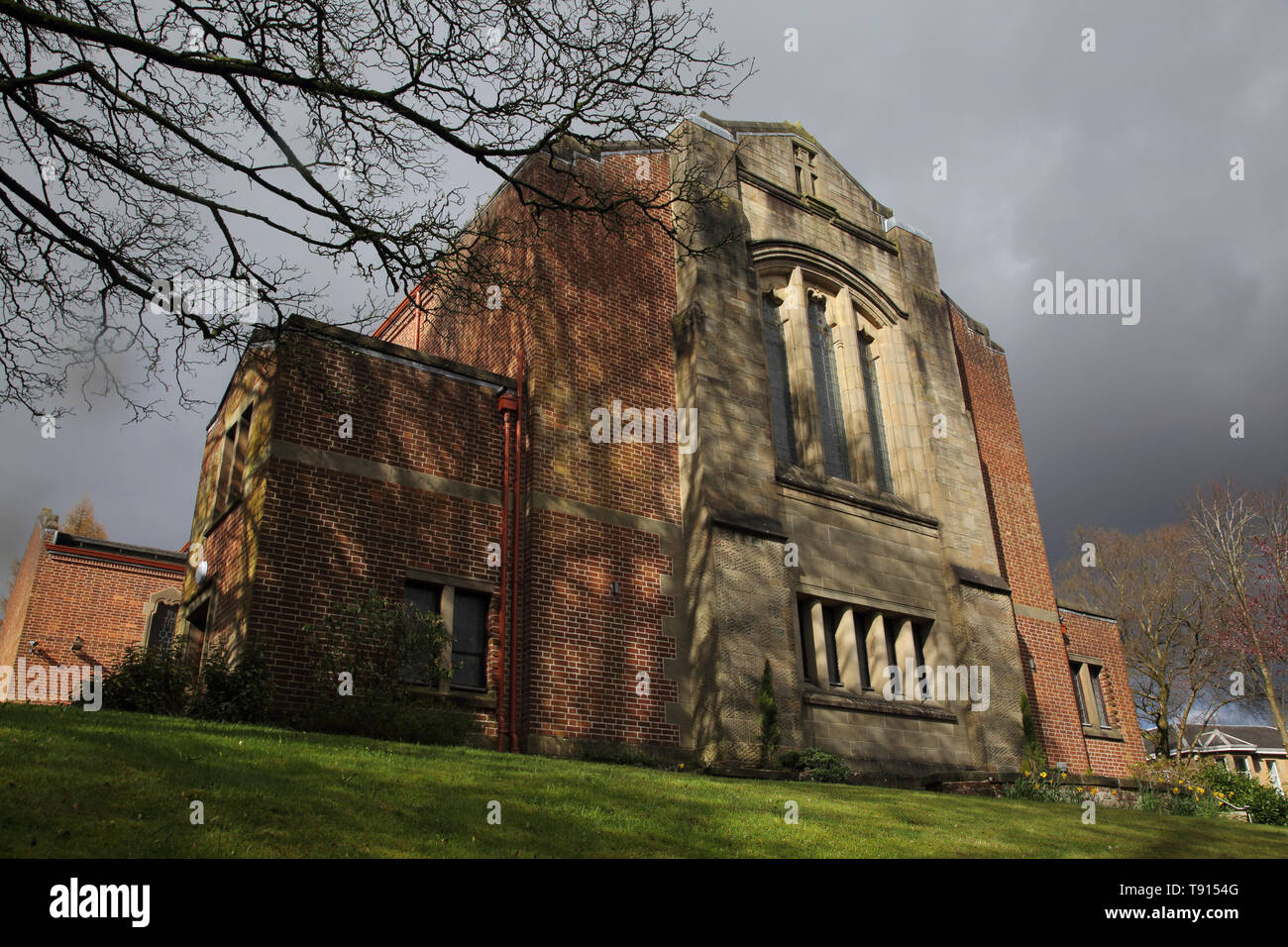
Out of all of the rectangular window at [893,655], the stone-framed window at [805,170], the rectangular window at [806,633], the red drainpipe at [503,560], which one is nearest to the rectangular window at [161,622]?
the red drainpipe at [503,560]

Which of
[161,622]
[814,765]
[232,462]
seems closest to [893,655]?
[814,765]

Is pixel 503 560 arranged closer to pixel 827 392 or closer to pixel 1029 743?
pixel 827 392

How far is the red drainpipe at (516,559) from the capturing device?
12151 mm

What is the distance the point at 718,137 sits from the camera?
59.3ft

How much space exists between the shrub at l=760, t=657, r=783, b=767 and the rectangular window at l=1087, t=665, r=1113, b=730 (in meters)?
11.2

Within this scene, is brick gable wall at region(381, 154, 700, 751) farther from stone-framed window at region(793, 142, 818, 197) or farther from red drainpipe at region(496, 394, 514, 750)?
stone-framed window at region(793, 142, 818, 197)

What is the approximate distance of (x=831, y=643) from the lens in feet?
51.6

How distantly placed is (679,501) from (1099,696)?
12.5 metres

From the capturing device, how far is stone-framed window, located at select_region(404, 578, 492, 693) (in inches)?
486

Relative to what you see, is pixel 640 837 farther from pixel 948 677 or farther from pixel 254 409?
pixel 948 677

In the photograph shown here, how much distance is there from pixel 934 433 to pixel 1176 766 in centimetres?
838

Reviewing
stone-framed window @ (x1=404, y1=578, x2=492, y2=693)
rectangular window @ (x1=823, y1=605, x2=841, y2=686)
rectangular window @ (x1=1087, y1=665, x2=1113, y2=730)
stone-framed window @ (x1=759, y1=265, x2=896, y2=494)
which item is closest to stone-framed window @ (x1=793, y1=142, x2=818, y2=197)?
stone-framed window @ (x1=759, y1=265, x2=896, y2=494)
